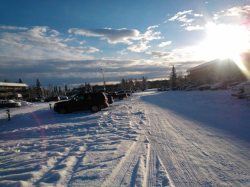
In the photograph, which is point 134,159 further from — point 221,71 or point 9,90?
point 9,90

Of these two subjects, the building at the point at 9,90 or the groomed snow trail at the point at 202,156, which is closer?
the groomed snow trail at the point at 202,156

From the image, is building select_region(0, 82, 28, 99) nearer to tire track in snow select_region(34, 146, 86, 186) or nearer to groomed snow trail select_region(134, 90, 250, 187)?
groomed snow trail select_region(134, 90, 250, 187)

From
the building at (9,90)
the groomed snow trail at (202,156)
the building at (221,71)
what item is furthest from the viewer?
the building at (9,90)

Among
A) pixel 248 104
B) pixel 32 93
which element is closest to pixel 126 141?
pixel 248 104

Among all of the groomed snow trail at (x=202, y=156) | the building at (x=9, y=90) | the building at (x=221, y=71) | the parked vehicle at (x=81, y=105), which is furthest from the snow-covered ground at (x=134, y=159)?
the building at (x=9, y=90)

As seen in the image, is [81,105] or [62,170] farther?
[81,105]

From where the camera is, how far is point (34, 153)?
8484 millimetres

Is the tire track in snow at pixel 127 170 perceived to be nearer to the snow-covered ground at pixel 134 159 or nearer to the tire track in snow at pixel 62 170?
the snow-covered ground at pixel 134 159

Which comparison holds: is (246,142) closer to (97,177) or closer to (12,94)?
(97,177)

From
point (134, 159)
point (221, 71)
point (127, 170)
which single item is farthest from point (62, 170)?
point (221, 71)

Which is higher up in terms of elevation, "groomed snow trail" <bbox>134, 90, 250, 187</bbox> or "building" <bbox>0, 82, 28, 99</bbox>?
"building" <bbox>0, 82, 28, 99</bbox>

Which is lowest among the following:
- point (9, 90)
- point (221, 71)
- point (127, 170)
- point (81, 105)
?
point (127, 170)

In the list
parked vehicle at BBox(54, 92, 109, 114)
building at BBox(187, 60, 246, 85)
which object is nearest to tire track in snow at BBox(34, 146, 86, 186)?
parked vehicle at BBox(54, 92, 109, 114)

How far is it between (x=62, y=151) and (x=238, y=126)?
7384mm
